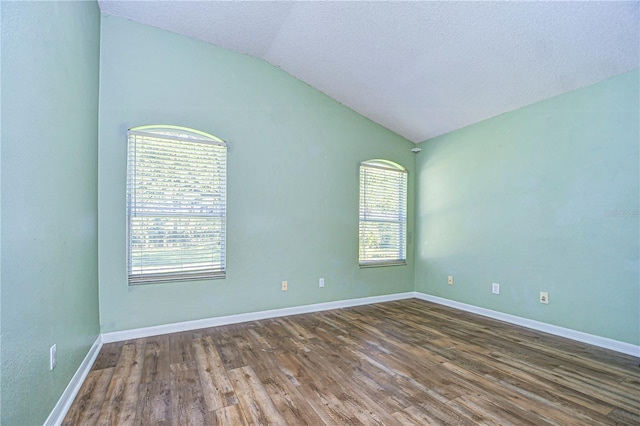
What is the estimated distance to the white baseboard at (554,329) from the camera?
2572 millimetres

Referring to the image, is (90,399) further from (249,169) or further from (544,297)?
(544,297)

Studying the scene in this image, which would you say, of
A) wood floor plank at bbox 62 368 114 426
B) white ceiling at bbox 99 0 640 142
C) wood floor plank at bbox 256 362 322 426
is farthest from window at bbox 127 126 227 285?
wood floor plank at bbox 256 362 322 426

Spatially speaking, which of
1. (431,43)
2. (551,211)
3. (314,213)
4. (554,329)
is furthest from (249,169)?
(554,329)

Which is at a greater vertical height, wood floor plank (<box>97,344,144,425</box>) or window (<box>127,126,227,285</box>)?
window (<box>127,126,227,285</box>)

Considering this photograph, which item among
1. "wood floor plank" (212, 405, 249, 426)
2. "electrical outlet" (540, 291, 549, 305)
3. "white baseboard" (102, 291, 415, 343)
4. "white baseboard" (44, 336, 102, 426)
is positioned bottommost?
"white baseboard" (102, 291, 415, 343)

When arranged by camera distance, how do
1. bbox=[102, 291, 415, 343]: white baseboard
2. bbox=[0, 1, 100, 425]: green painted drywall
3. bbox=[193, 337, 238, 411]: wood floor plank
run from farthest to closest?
bbox=[102, 291, 415, 343]: white baseboard, bbox=[193, 337, 238, 411]: wood floor plank, bbox=[0, 1, 100, 425]: green painted drywall

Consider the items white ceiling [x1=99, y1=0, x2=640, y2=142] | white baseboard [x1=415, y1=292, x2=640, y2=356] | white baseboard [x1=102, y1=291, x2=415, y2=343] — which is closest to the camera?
white ceiling [x1=99, y1=0, x2=640, y2=142]

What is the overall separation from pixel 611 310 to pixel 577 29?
2.38 meters

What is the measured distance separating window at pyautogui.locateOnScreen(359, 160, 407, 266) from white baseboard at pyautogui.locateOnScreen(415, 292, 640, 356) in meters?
0.99

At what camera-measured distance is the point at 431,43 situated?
2730 mm

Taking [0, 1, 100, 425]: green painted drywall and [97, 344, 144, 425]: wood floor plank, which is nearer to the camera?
[0, 1, 100, 425]: green painted drywall

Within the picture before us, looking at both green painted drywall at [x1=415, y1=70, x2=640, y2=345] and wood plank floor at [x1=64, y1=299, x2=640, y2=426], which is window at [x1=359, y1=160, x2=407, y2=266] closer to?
green painted drywall at [x1=415, y1=70, x2=640, y2=345]

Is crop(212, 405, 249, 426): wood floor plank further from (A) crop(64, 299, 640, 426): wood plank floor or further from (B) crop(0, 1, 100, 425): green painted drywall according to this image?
(B) crop(0, 1, 100, 425): green painted drywall

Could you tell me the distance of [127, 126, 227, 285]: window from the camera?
9.52 feet
